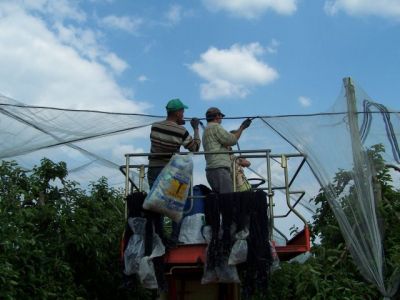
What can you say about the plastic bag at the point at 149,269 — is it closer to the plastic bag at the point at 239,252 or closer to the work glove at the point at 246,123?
the plastic bag at the point at 239,252

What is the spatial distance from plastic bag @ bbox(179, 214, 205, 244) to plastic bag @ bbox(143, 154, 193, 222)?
290mm

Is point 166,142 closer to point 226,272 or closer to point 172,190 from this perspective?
point 172,190

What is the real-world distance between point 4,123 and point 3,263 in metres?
1.62

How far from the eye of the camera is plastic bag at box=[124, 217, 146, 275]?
204 inches

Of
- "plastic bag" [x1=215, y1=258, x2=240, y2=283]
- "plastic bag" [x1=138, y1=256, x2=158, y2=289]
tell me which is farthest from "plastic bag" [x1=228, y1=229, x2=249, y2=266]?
"plastic bag" [x1=138, y1=256, x2=158, y2=289]

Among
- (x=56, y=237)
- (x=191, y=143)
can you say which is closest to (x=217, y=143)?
(x=191, y=143)

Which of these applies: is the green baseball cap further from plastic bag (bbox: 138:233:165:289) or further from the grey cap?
plastic bag (bbox: 138:233:165:289)

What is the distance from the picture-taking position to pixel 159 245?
17.0 feet

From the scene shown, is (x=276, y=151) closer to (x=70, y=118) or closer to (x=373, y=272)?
(x=373, y=272)

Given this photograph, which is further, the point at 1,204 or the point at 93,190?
the point at 93,190

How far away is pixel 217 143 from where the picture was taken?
5.70m

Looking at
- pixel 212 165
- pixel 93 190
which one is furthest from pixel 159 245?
pixel 93 190

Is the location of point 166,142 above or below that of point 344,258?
above

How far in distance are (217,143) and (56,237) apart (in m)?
2.52
